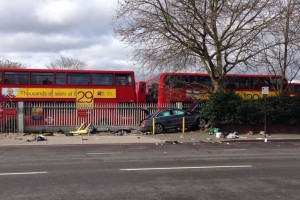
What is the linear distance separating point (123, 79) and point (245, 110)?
8620mm

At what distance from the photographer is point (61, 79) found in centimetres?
2789

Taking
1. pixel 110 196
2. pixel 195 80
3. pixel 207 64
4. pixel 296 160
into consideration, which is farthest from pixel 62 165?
pixel 195 80

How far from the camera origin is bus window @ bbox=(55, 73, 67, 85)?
27.8 m

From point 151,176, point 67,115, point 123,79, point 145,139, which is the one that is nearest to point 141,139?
point 145,139

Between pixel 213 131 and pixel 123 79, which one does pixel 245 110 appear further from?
pixel 123 79

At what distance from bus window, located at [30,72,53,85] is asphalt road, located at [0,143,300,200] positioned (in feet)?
45.9

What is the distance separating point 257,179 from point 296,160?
412cm

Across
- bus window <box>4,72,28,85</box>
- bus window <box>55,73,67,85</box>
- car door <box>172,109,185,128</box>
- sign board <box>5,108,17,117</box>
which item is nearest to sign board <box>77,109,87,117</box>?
bus window <box>55,73,67,85</box>

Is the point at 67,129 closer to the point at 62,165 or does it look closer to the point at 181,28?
the point at 181,28

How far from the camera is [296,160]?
12.8 metres

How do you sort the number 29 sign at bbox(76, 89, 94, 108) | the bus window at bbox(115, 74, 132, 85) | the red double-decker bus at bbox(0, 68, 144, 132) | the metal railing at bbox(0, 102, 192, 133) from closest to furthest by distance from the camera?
the metal railing at bbox(0, 102, 192, 133) < the red double-decker bus at bbox(0, 68, 144, 132) < the number 29 sign at bbox(76, 89, 94, 108) < the bus window at bbox(115, 74, 132, 85)

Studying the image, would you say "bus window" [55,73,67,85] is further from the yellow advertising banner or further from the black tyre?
the black tyre

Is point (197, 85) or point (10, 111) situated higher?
point (197, 85)

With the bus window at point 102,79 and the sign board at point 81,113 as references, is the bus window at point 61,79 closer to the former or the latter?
the bus window at point 102,79
